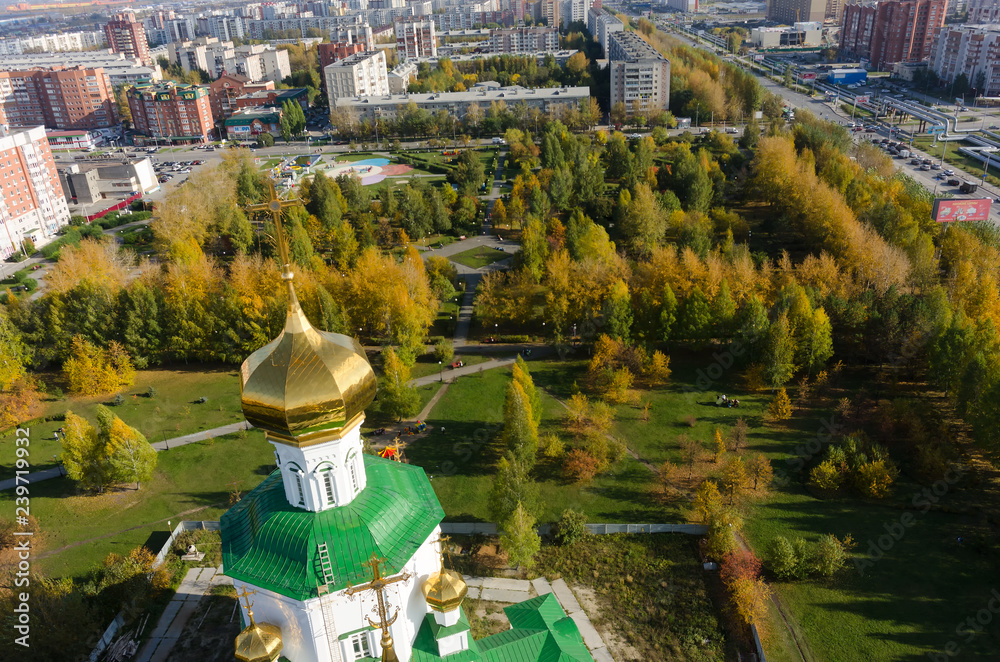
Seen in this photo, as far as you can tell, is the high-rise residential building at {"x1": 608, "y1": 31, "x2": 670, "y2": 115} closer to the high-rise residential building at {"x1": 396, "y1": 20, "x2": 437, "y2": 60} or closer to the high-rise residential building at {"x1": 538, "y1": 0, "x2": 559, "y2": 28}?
A: the high-rise residential building at {"x1": 396, "y1": 20, "x2": 437, "y2": 60}

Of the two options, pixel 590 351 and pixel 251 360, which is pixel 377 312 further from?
pixel 251 360

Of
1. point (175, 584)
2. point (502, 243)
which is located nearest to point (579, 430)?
point (175, 584)

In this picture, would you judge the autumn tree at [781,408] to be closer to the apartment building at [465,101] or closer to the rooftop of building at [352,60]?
the apartment building at [465,101]

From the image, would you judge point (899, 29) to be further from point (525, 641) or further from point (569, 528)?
point (525, 641)

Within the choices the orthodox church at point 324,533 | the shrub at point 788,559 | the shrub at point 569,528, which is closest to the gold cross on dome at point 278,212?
the orthodox church at point 324,533

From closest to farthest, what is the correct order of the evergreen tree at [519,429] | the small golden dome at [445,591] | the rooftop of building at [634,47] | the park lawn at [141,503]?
the small golden dome at [445,591]
the park lawn at [141,503]
the evergreen tree at [519,429]
the rooftop of building at [634,47]

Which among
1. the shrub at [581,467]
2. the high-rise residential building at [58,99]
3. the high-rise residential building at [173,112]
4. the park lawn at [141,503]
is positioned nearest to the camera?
the park lawn at [141,503]
